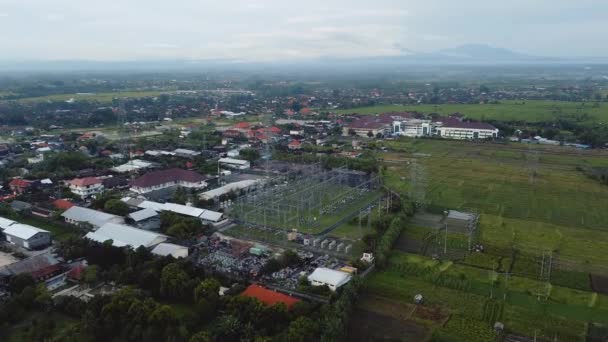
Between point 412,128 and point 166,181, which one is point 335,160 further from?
point 412,128

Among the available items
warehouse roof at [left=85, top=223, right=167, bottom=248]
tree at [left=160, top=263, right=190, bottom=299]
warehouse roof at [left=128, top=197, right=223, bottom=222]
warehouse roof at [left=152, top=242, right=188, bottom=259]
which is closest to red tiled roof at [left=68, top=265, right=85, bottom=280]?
warehouse roof at [left=85, top=223, right=167, bottom=248]

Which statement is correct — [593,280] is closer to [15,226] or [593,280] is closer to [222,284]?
[222,284]

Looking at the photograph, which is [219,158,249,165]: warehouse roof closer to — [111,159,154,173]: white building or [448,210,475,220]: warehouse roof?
[111,159,154,173]: white building

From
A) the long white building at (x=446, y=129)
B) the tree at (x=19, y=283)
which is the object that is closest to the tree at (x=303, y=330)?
the tree at (x=19, y=283)

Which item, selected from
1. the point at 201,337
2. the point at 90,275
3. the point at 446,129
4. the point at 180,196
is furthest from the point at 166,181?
the point at 446,129

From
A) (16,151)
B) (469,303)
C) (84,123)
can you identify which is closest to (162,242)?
(469,303)
